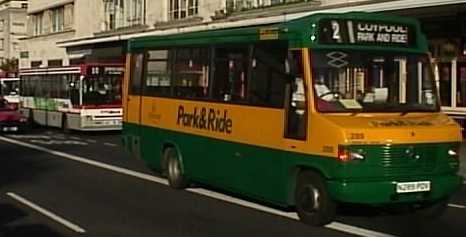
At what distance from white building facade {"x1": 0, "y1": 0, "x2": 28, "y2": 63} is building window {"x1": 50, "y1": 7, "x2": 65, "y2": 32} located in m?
27.9

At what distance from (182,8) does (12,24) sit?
52651mm

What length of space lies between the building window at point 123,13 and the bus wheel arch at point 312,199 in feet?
124

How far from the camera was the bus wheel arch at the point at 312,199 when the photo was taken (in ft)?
37.4

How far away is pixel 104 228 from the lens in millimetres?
11359

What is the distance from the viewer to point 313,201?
1153 cm

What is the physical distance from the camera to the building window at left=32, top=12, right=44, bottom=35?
6806 cm

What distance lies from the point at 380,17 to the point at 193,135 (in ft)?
13.5

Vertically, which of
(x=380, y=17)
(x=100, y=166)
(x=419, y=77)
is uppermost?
(x=380, y=17)

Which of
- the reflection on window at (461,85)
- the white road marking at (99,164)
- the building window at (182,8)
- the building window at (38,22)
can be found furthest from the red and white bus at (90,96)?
the building window at (38,22)

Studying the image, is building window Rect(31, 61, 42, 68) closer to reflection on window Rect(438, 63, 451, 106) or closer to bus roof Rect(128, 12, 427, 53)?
reflection on window Rect(438, 63, 451, 106)

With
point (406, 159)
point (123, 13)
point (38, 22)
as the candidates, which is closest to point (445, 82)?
point (406, 159)

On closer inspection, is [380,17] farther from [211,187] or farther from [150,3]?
[150,3]

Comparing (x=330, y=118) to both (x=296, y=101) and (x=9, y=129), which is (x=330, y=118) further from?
(x=9, y=129)

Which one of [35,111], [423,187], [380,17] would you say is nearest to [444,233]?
[423,187]
